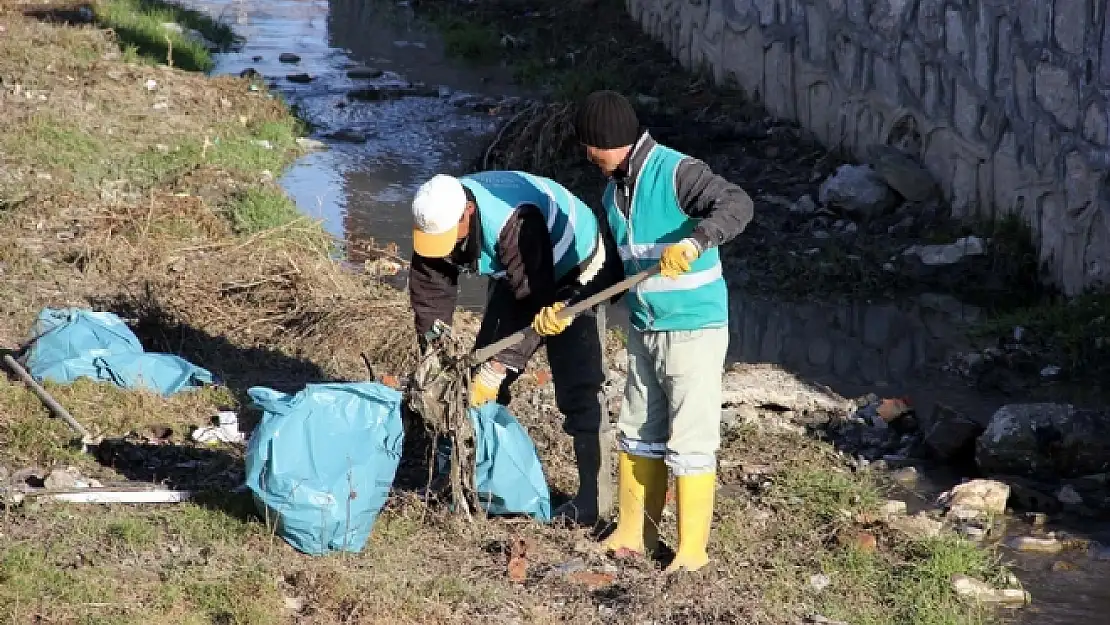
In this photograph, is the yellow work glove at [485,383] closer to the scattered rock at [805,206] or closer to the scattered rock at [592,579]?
the scattered rock at [592,579]

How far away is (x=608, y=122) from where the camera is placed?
15.9ft

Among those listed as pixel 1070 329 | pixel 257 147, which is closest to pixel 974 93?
pixel 1070 329

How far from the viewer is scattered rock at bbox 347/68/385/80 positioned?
15.1 m

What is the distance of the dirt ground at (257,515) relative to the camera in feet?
15.9

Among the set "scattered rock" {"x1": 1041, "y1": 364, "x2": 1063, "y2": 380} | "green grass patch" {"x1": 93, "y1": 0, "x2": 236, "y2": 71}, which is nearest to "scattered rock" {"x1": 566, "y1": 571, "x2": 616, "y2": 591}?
"scattered rock" {"x1": 1041, "y1": 364, "x2": 1063, "y2": 380}

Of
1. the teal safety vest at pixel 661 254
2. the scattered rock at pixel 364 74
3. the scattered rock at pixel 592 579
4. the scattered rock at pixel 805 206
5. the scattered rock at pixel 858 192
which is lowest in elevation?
the scattered rock at pixel 592 579

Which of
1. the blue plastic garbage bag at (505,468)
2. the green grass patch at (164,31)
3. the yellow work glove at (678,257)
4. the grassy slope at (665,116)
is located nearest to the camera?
the yellow work glove at (678,257)

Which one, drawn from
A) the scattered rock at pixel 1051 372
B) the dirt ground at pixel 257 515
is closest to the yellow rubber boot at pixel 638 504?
the dirt ground at pixel 257 515

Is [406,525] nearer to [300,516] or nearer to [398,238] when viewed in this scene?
[300,516]

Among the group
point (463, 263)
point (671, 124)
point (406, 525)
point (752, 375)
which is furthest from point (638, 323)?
point (671, 124)

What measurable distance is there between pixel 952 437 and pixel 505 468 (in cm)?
219

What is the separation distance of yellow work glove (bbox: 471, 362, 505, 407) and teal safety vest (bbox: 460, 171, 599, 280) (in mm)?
Answer: 345

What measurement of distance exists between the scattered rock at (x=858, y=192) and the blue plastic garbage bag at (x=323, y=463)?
16.8 ft

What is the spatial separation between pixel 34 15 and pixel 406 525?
1235 centimetres
